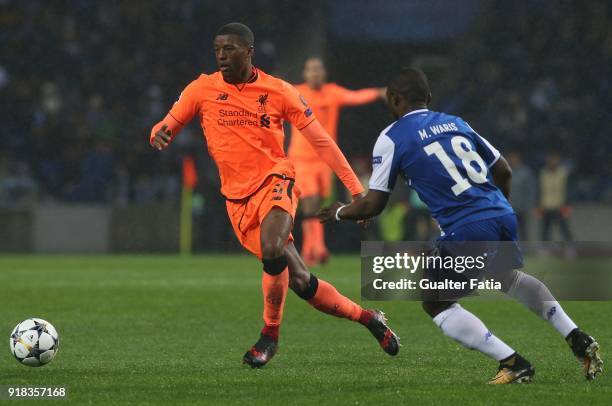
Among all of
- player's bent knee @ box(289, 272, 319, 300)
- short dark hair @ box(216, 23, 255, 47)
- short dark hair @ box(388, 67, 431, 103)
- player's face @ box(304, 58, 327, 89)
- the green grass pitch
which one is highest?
player's face @ box(304, 58, 327, 89)

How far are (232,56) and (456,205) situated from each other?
1.96 metres

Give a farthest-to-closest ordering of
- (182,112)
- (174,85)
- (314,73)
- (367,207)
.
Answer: (174,85), (314,73), (182,112), (367,207)

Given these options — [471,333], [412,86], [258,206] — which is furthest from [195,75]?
[471,333]

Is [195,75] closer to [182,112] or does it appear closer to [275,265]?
[182,112]

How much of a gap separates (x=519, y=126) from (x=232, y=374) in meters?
16.6

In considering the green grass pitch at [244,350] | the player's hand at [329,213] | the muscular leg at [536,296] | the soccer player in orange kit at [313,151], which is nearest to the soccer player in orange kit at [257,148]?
the green grass pitch at [244,350]

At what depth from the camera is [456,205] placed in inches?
245

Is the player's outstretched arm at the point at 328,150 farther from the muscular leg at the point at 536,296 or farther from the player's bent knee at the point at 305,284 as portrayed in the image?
the muscular leg at the point at 536,296

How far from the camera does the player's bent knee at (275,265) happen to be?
7.26 m

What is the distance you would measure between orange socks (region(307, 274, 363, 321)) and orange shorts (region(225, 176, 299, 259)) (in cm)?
38

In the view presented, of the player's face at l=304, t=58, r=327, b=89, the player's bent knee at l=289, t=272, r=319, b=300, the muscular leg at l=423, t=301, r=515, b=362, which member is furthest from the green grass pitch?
the player's face at l=304, t=58, r=327, b=89

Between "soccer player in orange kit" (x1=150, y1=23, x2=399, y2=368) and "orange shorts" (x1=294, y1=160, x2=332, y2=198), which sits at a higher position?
"orange shorts" (x1=294, y1=160, x2=332, y2=198)

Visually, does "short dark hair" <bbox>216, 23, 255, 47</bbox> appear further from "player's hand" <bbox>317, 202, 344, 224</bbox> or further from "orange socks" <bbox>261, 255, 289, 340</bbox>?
"player's hand" <bbox>317, 202, 344, 224</bbox>

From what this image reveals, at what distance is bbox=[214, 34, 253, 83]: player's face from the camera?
7.45 metres
